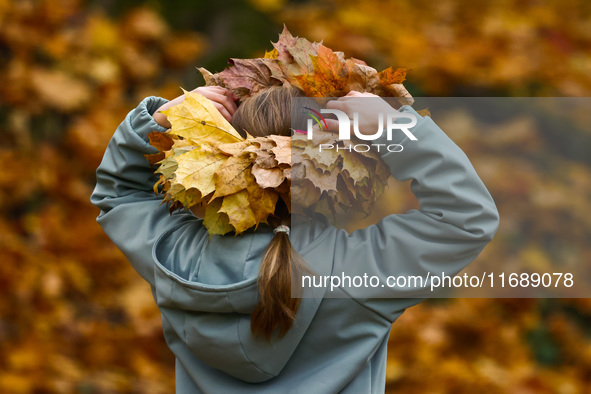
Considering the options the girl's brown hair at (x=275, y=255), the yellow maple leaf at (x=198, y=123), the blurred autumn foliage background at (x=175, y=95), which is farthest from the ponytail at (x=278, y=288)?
the blurred autumn foliage background at (x=175, y=95)

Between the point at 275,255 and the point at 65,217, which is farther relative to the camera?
the point at 65,217

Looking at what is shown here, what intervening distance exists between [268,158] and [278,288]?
19 centimetres

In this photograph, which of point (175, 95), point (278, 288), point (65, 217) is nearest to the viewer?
point (278, 288)

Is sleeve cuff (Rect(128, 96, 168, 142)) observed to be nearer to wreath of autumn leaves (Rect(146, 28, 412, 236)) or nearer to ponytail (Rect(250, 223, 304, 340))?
wreath of autumn leaves (Rect(146, 28, 412, 236))

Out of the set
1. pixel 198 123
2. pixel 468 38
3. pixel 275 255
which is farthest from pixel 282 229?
pixel 468 38

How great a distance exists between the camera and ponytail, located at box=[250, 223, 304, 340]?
901mm

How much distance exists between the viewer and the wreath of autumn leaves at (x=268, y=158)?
36.1 inches

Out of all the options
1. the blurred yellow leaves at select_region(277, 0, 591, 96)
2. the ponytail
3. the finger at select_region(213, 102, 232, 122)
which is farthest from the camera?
the blurred yellow leaves at select_region(277, 0, 591, 96)

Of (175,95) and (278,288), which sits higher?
(278,288)

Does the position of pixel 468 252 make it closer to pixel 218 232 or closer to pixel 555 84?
pixel 218 232

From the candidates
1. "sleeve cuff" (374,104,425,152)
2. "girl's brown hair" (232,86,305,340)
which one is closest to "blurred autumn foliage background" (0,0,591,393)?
"girl's brown hair" (232,86,305,340)

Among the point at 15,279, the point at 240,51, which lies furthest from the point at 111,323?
the point at 240,51

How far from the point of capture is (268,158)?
92 centimetres

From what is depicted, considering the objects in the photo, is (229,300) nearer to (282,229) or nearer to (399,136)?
(282,229)
